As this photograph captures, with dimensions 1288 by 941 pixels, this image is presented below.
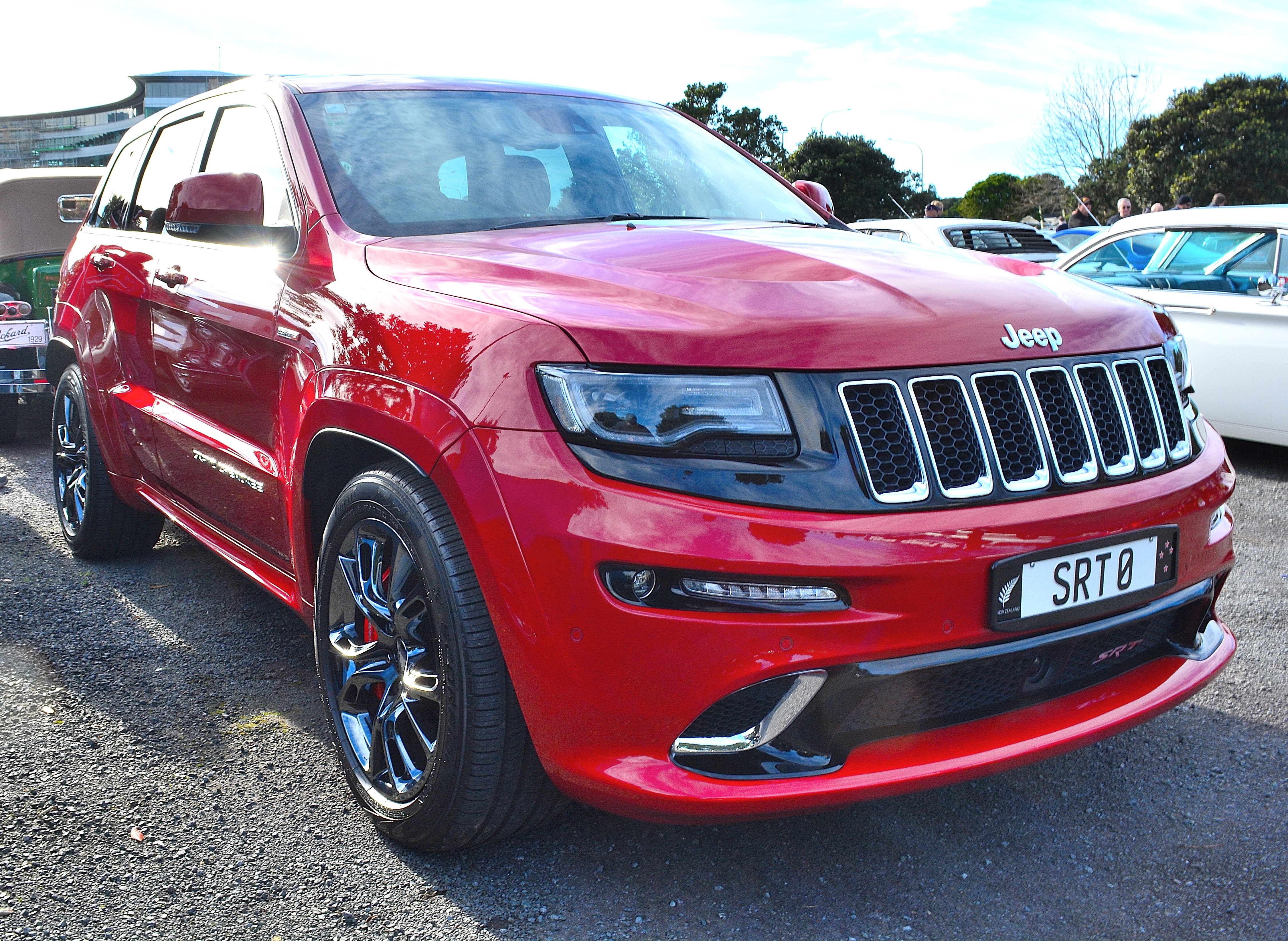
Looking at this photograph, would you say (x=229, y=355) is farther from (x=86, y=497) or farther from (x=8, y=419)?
(x=8, y=419)

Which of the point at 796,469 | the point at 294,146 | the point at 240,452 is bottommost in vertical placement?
the point at 240,452

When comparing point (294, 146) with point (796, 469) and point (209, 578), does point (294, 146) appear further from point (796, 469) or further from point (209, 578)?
point (209, 578)

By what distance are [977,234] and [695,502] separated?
854 centimetres

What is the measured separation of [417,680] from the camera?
229 centimetres

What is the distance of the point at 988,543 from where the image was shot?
1922 mm

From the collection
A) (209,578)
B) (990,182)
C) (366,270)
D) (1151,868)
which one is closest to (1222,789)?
(1151,868)

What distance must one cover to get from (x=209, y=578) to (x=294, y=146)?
2071mm

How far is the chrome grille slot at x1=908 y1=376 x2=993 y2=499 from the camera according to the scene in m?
1.96

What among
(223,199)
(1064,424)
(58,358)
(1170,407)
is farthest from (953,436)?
(58,358)

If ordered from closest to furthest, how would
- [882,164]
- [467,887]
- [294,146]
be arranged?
[467,887]
[294,146]
[882,164]

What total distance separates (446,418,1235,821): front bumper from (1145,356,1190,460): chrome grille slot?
40cm

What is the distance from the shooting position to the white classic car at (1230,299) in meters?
5.86

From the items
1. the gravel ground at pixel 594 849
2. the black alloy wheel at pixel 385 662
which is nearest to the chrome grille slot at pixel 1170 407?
the gravel ground at pixel 594 849

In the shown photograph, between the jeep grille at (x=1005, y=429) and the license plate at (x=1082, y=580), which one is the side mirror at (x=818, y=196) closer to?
the jeep grille at (x=1005, y=429)
